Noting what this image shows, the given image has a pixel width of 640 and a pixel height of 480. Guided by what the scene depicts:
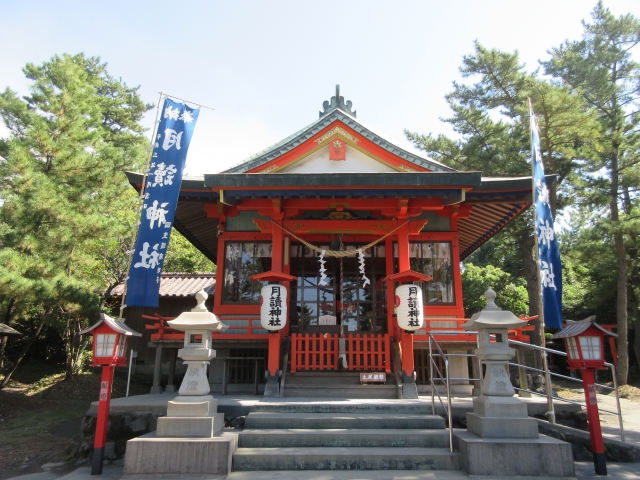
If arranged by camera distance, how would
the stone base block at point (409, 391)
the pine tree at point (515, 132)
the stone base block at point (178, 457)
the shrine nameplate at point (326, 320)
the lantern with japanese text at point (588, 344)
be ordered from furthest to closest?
the pine tree at point (515, 132), the shrine nameplate at point (326, 320), the stone base block at point (409, 391), the lantern with japanese text at point (588, 344), the stone base block at point (178, 457)

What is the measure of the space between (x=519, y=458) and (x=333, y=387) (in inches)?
152

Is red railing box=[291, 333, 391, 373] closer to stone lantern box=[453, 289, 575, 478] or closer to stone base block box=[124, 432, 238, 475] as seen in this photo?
stone lantern box=[453, 289, 575, 478]

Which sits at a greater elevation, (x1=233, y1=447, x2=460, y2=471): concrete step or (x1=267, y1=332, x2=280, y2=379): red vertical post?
(x1=267, y1=332, x2=280, y2=379): red vertical post

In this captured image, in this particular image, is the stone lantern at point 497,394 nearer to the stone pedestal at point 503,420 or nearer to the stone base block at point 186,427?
the stone pedestal at point 503,420

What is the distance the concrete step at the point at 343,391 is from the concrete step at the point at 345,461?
265cm

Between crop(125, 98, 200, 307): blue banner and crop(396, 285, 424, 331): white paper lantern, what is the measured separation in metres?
4.75

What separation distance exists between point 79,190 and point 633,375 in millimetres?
23377

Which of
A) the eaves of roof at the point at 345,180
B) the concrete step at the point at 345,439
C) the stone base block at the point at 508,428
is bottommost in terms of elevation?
the concrete step at the point at 345,439

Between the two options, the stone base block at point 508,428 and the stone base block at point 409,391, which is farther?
the stone base block at point 409,391

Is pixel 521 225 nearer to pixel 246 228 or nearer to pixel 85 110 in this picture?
pixel 246 228

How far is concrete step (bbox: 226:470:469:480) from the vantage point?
5273 mm

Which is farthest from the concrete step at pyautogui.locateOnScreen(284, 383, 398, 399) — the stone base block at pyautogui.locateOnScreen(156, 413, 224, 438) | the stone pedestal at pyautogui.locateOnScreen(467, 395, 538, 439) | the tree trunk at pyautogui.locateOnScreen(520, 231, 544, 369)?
the tree trunk at pyautogui.locateOnScreen(520, 231, 544, 369)

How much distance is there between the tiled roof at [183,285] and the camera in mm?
17375

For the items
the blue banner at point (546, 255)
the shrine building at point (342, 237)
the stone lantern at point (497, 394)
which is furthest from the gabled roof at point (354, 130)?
the stone lantern at point (497, 394)
